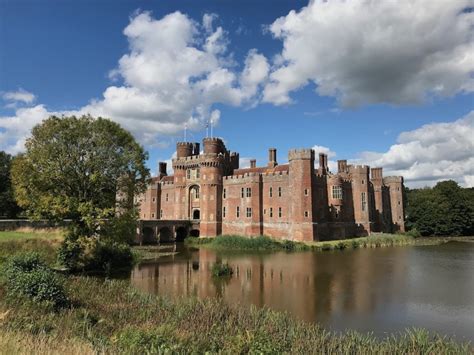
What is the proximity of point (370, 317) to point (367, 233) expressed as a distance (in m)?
37.6

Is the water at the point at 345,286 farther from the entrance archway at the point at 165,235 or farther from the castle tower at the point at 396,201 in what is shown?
the castle tower at the point at 396,201

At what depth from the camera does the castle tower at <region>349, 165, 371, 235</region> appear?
49594mm

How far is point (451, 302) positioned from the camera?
629 inches

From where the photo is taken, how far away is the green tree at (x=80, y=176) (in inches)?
830

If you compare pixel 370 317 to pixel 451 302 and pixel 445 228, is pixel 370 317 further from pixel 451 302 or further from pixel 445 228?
pixel 445 228

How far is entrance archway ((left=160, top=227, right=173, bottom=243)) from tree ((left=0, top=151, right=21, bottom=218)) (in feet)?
60.4

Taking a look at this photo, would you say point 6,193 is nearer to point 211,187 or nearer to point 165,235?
point 165,235

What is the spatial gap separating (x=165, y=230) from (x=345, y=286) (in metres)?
35.3

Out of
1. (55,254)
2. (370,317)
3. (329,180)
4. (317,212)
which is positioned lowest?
(370,317)

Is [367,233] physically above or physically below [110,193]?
below

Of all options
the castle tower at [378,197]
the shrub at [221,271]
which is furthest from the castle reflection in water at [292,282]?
the castle tower at [378,197]

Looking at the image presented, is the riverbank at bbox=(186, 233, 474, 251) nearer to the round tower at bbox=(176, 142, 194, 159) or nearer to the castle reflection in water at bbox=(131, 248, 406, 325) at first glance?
the castle reflection in water at bbox=(131, 248, 406, 325)

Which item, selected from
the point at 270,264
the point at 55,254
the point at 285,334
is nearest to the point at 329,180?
the point at 270,264

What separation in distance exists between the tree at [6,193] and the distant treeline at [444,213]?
57.9m
